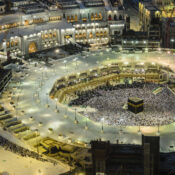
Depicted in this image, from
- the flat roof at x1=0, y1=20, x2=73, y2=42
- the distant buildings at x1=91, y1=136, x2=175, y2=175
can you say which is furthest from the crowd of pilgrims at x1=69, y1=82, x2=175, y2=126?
the distant buildings at x1=91, y1=136, x2=175, y2=175

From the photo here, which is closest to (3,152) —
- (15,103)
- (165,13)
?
(15,103)

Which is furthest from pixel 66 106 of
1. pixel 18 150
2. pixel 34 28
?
pixel 34 28

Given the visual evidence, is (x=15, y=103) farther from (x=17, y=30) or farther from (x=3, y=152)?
(x=17, y=30)

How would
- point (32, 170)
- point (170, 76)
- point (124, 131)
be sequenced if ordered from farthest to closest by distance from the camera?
point (170, 76)
point (124, 131)
point (32, 170)

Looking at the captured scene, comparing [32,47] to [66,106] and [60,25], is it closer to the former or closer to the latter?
[60,25]

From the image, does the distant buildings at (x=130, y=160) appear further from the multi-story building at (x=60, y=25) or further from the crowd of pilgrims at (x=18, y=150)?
the multi-story building at (x=60, y=25)

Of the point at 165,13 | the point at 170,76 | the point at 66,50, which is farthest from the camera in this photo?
the point at 165,13
